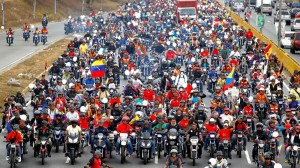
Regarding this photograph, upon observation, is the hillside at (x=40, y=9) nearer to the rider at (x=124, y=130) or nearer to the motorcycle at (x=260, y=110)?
the motorcycle at (x=260, y=110)

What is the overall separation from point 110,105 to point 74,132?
17.9 ft

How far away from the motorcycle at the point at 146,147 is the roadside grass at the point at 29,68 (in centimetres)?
Result: 1301

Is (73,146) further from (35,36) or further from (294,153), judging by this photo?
(35,36)

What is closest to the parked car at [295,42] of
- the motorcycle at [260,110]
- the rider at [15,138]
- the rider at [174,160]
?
the motorcycle at [260,110]

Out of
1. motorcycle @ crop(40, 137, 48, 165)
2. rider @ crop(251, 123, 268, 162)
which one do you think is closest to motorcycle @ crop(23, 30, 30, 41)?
motorcycle @ crop(40, 137, 48, 165)

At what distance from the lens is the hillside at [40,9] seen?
91.0 m

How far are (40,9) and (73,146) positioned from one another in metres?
81.2

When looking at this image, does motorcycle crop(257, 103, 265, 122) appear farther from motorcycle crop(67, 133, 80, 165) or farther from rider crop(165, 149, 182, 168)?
rider crop(165, 149, 182, 168)

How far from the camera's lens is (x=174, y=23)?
74.0 meters

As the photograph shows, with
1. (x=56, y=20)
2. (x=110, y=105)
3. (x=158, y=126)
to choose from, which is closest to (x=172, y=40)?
(x=110, y=105)

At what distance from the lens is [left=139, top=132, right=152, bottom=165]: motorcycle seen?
2477 cm

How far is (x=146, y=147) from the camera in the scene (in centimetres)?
2481

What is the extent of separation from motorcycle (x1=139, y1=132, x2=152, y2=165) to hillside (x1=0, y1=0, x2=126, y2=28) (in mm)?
62635

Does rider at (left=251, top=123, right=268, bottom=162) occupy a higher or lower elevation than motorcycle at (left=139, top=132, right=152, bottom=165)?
higher
